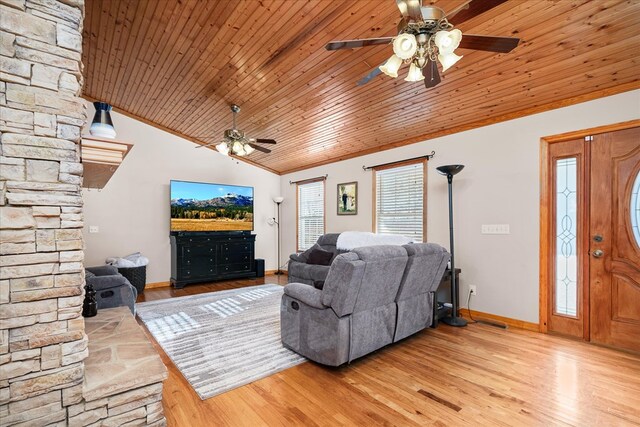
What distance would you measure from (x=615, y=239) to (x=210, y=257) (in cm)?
613

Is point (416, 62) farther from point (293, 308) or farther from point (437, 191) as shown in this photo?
point (437, 191)

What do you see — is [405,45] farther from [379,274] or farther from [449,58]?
[379,274]

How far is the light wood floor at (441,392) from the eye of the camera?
192 centimetres

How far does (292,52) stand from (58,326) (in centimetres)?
300

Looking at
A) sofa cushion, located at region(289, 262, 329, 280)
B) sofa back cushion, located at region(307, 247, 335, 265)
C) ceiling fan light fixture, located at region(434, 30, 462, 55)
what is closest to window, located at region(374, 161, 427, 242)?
sofa back cushion, located at region(307, 247, 335, 265)

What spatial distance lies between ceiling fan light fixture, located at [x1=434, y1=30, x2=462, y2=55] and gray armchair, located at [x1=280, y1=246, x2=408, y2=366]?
1512 millimetres

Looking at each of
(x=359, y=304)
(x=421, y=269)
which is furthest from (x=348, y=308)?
(x=421, y=269)

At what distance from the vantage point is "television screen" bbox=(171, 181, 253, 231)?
6012 millimetres

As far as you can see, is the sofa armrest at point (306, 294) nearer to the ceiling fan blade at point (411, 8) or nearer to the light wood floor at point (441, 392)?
the light wood floor at point (441, 392)

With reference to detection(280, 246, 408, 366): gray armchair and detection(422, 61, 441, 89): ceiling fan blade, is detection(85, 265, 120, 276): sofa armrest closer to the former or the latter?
detection(280, 246, 408, 366): gray armchair

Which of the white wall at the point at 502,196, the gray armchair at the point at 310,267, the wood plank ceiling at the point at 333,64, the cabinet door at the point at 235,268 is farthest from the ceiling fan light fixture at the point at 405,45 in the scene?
the cabinet door at the point at 235,268

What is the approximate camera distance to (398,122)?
4348mm

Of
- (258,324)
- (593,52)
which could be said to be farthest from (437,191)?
(258,324)

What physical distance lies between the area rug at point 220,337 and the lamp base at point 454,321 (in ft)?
6.61
